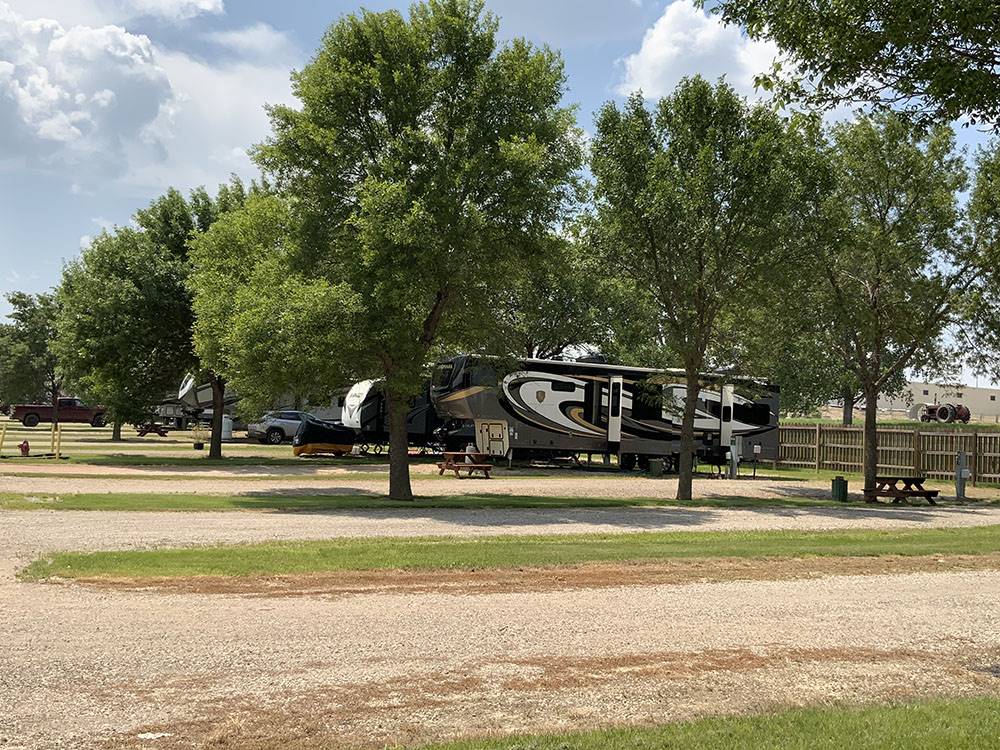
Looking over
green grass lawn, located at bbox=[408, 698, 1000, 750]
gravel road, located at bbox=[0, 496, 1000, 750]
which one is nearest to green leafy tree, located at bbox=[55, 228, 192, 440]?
gravel road, located at bbox=[0, 496, 1000, 750]

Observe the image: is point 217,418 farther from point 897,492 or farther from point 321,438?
point 897,492

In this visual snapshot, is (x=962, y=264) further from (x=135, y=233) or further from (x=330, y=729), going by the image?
(x=135, y=233)

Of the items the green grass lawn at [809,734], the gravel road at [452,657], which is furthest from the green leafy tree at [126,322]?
the green grass lawn at [809,734]

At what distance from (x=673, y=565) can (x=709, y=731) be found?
7302 millimetres

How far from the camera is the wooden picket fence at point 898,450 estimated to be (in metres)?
34.9

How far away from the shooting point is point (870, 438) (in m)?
28.8

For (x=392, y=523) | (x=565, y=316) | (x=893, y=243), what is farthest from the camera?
(x=565, y=316)

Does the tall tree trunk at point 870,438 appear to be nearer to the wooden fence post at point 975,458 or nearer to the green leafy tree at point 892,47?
the wooden fence post at point 975,458

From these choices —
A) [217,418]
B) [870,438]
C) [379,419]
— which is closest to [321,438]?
[379,419]

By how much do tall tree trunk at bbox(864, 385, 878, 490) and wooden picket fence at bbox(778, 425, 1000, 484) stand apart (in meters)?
8.62

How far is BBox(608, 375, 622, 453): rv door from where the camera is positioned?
34.4 m

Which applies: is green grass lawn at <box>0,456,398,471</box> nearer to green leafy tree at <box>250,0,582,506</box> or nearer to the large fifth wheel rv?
the large fifth wheel rv

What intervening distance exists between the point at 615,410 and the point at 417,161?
51.6 feet

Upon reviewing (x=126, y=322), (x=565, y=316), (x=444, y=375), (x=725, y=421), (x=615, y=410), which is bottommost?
(x=725, y=421)
